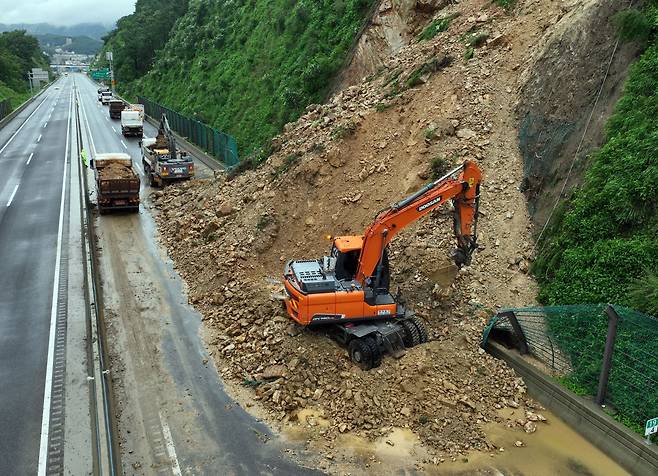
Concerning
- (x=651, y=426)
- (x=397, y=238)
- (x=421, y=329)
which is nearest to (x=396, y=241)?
(x=397, y=238)

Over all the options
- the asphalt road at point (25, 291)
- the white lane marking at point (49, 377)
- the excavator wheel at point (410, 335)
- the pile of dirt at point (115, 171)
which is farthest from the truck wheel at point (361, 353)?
Result: the pile of dirt at point (115, 171)

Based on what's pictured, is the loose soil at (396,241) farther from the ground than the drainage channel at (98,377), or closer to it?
farther from the ground

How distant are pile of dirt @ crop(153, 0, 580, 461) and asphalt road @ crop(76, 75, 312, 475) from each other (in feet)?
1.81

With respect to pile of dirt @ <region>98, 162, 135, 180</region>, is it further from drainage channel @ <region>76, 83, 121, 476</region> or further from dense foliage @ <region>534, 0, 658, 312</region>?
dense foliage @ <region>534, 0, 658, 312</region>

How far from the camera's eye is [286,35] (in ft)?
128

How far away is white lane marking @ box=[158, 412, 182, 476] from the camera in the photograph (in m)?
9.94

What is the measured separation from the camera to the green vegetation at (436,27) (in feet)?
77.4

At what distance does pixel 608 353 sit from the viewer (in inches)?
422

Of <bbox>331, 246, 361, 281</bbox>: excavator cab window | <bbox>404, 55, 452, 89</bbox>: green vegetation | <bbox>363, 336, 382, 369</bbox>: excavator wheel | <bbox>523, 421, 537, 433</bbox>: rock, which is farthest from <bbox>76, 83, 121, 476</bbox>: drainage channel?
<bbox>404, 55, 452, 89</bbox>: green vegetation

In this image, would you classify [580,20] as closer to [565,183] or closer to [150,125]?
[565,183]

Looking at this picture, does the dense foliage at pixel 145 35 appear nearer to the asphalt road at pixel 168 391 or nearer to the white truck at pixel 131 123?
the white truck at pixel 131 123

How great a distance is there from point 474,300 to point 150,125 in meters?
50.9

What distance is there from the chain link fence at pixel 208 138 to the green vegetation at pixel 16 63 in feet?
145

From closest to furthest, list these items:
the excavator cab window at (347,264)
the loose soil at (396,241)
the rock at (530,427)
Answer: the rock at (530,427)
the loose soil at (396,241)
the excavator cab window at (347,264)
